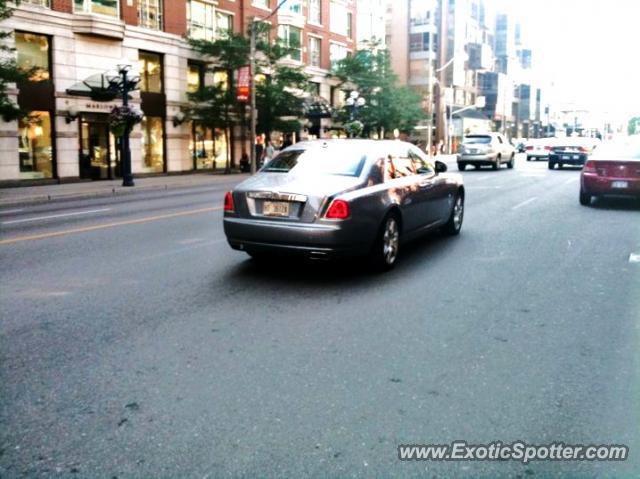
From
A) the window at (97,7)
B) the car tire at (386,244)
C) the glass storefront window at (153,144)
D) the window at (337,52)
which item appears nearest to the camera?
the car tire at (386,244)

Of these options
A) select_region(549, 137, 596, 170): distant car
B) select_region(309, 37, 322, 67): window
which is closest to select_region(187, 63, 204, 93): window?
select_region(309, 37, 322, 67): window

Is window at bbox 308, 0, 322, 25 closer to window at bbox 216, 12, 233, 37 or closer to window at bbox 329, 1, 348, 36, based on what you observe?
window at bbox 329, 1, 348, 36

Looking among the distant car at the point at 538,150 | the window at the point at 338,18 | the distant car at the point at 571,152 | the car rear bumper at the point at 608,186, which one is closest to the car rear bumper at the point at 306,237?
the car rear bumper at the point at 608,186

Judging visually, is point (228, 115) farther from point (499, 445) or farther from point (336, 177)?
point (499, 445)

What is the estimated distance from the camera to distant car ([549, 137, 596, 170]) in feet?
105

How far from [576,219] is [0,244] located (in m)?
10.4

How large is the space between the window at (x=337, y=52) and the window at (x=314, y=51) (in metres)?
1.41

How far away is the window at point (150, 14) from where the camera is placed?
102 feet

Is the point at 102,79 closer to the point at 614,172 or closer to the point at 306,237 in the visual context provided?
the point at 614,172

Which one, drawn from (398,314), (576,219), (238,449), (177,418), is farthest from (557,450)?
(576,219)

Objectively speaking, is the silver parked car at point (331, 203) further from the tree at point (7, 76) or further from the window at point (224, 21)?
the window at point (224, 21)

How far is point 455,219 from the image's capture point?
35.4ft

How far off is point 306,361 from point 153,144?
29.2 m

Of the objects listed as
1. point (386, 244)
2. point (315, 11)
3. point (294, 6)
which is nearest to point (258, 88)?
point (294, 6)
